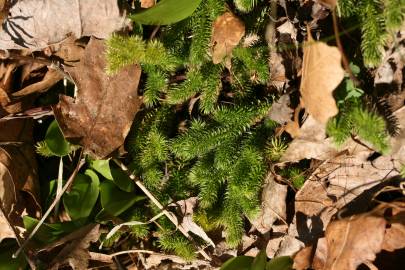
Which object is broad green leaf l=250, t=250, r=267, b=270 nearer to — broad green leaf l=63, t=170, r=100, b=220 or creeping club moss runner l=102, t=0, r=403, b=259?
creeping club moss runner l=102, t=0, r=403, b=259

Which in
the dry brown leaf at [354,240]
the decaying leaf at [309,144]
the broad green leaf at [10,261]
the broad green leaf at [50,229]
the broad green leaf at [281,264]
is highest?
the decaying leaf at [309,144]

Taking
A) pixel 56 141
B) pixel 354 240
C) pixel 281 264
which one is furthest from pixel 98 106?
pixel 354 240

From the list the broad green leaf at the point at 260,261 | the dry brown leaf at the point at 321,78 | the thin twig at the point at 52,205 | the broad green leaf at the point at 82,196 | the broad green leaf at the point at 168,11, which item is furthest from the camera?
the broad green leaf at the point at 82,196

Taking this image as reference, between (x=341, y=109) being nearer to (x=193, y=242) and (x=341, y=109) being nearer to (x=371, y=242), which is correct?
(x=371, y=242)

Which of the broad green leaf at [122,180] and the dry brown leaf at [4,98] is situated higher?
the dry brown leaf at [4,98]

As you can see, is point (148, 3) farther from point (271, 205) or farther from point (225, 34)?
point (271, 205)

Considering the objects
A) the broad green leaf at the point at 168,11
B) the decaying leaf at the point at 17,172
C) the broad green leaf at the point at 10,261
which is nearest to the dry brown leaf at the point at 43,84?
the decaying leaf at the point at 17,172

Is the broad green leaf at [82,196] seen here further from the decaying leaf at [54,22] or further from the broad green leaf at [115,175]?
the decaying leaf at [54,22]
